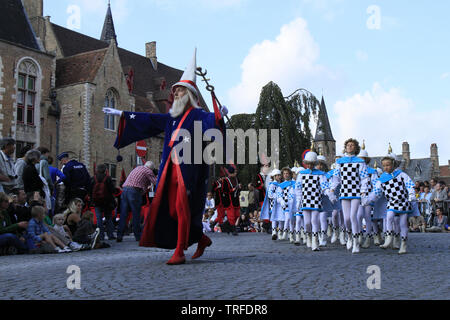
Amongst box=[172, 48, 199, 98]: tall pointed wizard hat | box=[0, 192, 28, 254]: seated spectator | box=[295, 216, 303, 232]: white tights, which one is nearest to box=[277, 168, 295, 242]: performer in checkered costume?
box=[295, 216, 303, 232]: white tights

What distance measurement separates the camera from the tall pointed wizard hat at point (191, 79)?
23.8ft

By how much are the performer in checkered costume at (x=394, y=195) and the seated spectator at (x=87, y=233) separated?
5256 mm

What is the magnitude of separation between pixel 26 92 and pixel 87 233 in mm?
21999

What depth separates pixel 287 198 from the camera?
1246cm

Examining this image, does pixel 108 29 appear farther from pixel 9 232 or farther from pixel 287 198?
pixel 9 232

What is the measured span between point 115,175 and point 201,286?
31.7 metres

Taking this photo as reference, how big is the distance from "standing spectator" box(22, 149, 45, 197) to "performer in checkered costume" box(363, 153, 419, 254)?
641 centimetres

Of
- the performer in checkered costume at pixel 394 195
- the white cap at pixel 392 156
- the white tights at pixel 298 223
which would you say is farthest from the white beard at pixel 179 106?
the white tights at pixel 298 223

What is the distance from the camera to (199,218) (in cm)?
700

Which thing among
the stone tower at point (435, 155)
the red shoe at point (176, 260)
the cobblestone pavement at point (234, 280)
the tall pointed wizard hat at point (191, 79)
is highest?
the stone tower at point (435, 155)

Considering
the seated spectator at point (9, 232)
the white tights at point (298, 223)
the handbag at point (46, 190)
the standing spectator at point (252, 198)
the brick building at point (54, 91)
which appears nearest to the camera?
the seated spectator at point (9, 232)

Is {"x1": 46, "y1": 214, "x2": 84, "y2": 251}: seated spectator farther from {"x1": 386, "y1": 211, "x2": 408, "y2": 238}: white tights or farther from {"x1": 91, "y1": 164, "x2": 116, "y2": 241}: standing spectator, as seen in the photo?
{"x1": 386, "y1": 211, "x2": 408, "y2": 238}: white tights

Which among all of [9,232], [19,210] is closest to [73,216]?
[19,210]

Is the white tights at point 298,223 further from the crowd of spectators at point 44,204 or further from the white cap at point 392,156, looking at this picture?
the crowd of spectators at point 44,204
